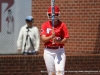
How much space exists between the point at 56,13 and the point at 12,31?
370cm

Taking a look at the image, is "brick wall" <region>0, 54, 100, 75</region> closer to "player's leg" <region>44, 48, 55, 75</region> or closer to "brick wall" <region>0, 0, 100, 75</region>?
"brick wall" <region>0, 0, 100, 75</region>

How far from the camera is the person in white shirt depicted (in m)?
10.6

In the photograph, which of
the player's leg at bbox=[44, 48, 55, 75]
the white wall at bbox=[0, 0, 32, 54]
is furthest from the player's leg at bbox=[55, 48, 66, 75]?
the white wall at bbox=[0, 0, 32, 54]

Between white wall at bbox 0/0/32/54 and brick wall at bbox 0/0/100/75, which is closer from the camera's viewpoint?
brick wall at bbox 0/0/100/75

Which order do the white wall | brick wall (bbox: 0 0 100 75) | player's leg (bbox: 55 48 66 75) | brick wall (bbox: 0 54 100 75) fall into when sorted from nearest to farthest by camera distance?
player's leg (bbox: 55 48 66 75) → brick wall (bbox: 0 54 100 75) → brick wall (bbox: 0 0 100 75) → the white wall

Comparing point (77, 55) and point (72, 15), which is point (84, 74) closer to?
point (77, 55)

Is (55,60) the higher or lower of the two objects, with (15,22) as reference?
lower

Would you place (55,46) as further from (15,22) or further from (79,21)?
(15,22)

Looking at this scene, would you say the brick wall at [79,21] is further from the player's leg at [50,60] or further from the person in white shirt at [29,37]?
the player's leg at [50,60]

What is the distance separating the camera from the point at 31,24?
10648mm

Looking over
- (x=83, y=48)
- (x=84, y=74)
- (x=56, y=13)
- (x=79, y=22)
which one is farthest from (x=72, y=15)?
(x=56, y=13)

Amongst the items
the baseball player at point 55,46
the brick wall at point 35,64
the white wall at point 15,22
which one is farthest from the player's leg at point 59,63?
the white wall at point 15,22

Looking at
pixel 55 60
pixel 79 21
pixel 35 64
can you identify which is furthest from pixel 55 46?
pixel 79 21

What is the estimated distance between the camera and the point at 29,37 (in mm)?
10672
